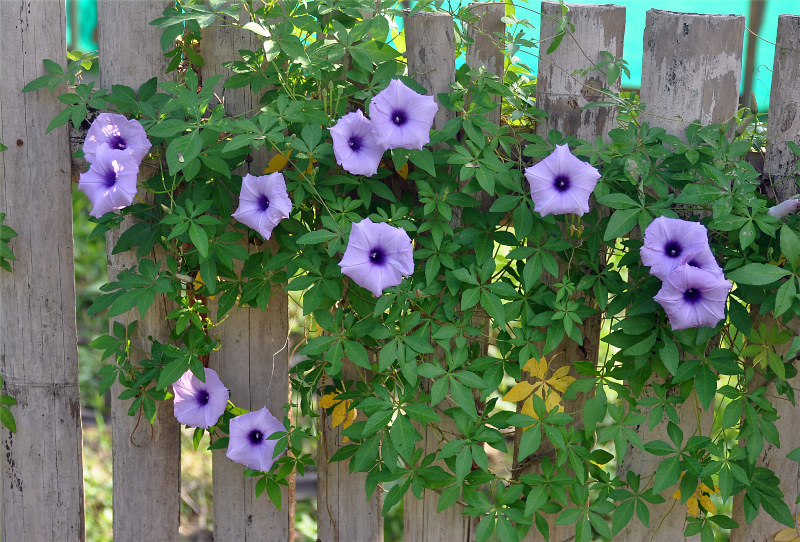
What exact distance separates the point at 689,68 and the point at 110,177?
3.78 feet

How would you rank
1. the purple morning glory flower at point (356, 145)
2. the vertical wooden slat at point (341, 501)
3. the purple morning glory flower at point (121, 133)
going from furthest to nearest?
the vertical wooden slat at point (341, 501) < the purple morning glory flower at point (121, 133) < the purple morning glory flower at point (356, 145)

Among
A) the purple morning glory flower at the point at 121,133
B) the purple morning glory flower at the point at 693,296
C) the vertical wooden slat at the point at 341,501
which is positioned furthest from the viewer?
the vertical wooden slat at the point at 341,501

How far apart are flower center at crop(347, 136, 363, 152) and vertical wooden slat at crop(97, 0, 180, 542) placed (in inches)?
20.8

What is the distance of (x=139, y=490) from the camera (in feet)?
6.52

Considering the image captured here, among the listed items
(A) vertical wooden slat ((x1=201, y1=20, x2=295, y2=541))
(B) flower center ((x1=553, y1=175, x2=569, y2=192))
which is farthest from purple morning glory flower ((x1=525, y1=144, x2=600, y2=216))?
(A) vertical wooden slat ((x1=201, y1=20, x2=295, y2=541))

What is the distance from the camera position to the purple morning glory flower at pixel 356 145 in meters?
1.48

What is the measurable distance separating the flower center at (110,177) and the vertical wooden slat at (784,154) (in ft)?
4.25

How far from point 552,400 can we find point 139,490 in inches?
41.4

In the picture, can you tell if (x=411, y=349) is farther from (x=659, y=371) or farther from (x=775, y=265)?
(x=775, y=265)

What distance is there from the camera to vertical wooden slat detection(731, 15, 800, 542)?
1558 millimetres

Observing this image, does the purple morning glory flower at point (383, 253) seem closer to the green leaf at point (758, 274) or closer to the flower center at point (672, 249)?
the flower center at point (672, 249)

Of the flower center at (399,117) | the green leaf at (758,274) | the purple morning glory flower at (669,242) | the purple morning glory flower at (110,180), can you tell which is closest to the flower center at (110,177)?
the purple morning glory flower at (110,180)

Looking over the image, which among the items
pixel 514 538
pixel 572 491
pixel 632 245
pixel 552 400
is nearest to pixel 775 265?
pixel 632 245

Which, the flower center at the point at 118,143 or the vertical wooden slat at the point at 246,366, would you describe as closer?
the flower center at the point at 118,143
